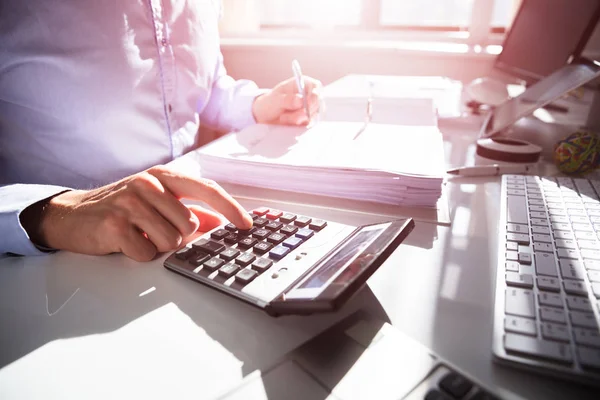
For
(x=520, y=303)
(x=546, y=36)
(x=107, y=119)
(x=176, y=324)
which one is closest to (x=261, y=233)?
(x=176, y=324)

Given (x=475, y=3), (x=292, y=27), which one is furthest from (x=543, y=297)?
(x=292, y=27)

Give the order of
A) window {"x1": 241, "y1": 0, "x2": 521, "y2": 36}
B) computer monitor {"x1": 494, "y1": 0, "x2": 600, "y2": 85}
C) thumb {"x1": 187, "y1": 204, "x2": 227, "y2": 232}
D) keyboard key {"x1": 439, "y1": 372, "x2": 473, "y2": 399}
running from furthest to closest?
window {"x1": 241, "y1": 0, "x2": 521, "y2": 36}
computer monitor {"x1": 494, "y1": 0, "x2": 600, "y2": 85}
thumb {"x1": 187, "y1": 204, "x2": 227, "y2": 232}
keyboard key {"x1": 439, "y1": 372, "x2": 473, "y2": 399}

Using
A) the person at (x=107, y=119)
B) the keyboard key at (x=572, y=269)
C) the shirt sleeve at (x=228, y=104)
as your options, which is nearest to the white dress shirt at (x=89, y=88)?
the person at (x=107, y=119)

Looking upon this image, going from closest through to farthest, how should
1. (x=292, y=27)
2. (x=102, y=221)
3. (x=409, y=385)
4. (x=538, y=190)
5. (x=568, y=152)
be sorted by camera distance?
(x=409, y=385) → (x=102, y=221) → (x=538, y=190) → (x=568, y=152) → (x=292, y=27)

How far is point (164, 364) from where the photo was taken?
0.25 m

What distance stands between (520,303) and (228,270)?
9.0 inches

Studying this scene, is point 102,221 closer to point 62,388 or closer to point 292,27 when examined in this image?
point 62,388

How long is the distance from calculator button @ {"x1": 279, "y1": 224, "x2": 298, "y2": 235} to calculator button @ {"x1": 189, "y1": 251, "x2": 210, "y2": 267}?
0.08 meters

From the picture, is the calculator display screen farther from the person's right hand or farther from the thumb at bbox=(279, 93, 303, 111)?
the thumb at bbox=(279, 93, 303, 111)

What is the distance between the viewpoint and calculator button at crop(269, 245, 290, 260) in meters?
0.34

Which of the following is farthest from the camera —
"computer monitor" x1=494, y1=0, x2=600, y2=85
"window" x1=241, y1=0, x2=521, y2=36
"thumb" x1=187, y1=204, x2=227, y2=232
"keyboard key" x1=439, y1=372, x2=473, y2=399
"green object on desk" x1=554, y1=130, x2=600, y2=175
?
"window" x1=241, y1=0, x2=521, y2=36

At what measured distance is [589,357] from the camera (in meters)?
0.23

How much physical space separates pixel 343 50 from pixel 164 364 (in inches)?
54.9

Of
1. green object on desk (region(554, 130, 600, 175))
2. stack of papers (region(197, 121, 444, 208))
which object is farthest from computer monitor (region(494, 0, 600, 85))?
stack of papers (region(197, 121, 444, 208))
